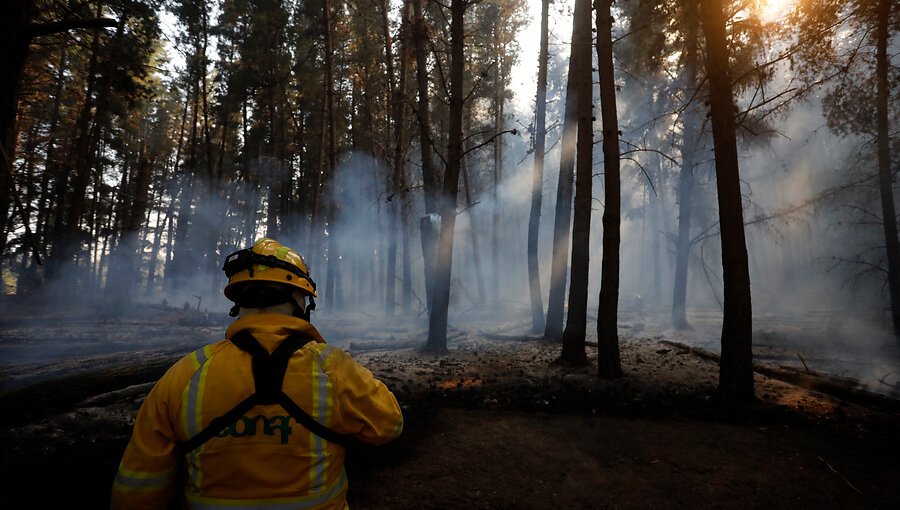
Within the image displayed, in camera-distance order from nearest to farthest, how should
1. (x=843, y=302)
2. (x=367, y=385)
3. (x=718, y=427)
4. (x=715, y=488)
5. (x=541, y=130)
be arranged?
(x=367, y=385)
(x=715, y=488)
(x=718, y=427)
(x=541, y=130)
(x=843, y=302)

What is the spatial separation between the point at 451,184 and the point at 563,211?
4.13 meters

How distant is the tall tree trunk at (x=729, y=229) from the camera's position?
5.91 metres

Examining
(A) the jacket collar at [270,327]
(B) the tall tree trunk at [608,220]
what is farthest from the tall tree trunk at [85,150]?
(A) the jacket collar at [270,327]

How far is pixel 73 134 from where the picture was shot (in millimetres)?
18547

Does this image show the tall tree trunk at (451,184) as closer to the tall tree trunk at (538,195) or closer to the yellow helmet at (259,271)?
the tall tree trunk at (538,195)

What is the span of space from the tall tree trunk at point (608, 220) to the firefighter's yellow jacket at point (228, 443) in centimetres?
613

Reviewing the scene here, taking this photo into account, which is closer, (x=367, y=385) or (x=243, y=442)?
(x=243, y=442)

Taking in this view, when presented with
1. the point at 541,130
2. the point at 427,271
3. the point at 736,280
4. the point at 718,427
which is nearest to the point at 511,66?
the point at 541,130

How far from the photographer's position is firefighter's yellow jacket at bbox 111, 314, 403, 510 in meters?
1.57

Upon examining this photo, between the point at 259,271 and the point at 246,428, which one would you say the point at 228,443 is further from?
the point at 259,271

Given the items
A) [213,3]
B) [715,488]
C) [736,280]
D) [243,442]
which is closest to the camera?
[243,442]

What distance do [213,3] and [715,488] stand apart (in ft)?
91.6

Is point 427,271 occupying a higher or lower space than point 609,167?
lower

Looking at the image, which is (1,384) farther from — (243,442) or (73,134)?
(73,134)
